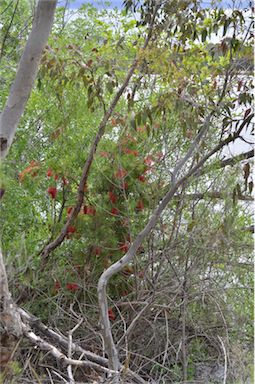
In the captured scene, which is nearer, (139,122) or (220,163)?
(139,122)

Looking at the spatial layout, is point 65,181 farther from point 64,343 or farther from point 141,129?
point 64,343

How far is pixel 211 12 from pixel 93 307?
5.26ft

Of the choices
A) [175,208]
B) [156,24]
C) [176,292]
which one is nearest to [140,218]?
[175,208]

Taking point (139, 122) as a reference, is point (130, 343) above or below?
below

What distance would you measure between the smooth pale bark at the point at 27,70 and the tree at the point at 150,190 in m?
0.62

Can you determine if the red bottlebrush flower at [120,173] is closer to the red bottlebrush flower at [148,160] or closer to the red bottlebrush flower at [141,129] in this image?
the red bottlebrush flower at [148,160]

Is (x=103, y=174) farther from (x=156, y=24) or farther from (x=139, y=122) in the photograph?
(x=156, y=24)

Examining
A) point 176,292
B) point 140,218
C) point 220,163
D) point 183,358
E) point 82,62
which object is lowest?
point 183,358

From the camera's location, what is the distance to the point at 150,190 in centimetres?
385

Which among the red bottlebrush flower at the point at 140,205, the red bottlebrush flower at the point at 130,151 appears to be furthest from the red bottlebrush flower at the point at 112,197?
the red bottlebrush flower at the point at 130,151

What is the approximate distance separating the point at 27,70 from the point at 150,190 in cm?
110

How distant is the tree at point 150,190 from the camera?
11.8 feet

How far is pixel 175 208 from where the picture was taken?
3811 mm

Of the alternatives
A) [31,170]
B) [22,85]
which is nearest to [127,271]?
[31,170]
